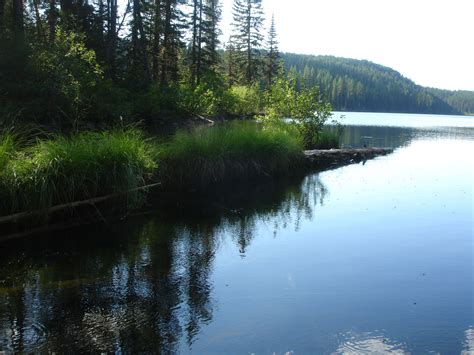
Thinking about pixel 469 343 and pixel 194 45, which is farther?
pixel 194 45

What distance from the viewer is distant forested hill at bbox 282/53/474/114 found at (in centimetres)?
14350

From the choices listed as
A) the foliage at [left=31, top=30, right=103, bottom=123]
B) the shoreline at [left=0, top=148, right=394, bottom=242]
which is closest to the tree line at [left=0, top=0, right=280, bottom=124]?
the foliage at [left=31, top=30, right=103, bottom=123]

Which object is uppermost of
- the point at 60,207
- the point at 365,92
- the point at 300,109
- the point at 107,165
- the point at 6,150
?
the point at 365,92

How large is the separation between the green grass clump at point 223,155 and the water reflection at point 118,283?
2.28 meters

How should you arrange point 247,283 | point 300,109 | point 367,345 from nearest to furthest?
1. point 367,345
2. point 247,283
3. point 300,109

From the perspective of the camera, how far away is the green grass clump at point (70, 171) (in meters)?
7.82

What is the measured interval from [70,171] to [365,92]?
15601cm

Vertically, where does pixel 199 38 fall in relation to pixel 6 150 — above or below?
above

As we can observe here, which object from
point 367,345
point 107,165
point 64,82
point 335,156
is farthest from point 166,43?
point 367,345

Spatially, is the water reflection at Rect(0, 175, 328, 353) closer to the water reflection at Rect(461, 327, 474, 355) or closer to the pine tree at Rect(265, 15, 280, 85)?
the water reflection at Rect(461, 327, 474, 355)

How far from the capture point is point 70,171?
28.5 ft

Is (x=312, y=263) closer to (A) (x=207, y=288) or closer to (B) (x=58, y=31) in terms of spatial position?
(A) (x=207, y=288)

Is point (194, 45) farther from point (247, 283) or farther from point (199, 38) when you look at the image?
point (247, 283)

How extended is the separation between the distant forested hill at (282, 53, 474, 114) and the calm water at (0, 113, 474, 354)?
11778 cm
